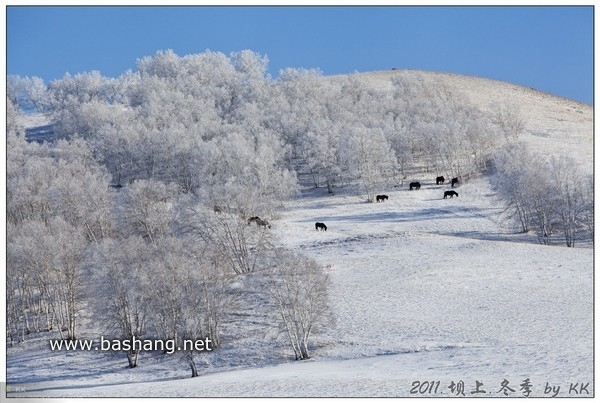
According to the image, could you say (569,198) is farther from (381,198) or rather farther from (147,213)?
(147,213)

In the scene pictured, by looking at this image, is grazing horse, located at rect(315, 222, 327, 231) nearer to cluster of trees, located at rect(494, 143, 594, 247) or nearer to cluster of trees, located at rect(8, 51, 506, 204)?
cluster of trees, located at rect(8, 51, 506, 204)

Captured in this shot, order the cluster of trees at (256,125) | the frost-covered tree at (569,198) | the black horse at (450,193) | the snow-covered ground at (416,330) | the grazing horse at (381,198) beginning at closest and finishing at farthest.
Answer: the snow-covered ground at (416,330)
the frost-covered tree at (569,198)
the black horse at (450,193)
the grazing horse at (381,198)
the cluster of trees at (256,125)

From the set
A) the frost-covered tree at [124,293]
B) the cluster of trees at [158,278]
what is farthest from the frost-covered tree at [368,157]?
the frost-covered tree at [124,293]

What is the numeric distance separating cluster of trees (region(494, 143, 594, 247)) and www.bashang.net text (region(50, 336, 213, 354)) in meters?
26.7

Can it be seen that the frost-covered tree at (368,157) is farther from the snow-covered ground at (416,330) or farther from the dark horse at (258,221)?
the dark horse at (258,221)

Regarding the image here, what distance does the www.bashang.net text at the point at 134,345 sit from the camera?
2808 cm

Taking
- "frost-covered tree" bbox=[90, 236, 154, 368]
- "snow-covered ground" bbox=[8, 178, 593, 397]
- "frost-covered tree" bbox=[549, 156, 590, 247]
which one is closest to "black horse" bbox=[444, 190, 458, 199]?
"frost-covered tree" bbox=[549, 156, 590, 247]

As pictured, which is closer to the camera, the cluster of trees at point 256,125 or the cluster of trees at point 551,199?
the cluster of trees at point 551,199

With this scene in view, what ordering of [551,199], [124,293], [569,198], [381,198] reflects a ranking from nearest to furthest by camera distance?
[124,293] → [569,198] → [551,199] → [381,198]

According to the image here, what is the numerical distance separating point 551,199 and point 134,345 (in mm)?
31917

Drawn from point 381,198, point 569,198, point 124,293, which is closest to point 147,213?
point 124,293

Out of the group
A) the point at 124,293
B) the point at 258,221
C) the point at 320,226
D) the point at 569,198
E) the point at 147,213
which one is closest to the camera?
the point at 124,293

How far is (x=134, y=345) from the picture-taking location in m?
27.6

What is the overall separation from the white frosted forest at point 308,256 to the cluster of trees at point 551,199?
140 millimetres
